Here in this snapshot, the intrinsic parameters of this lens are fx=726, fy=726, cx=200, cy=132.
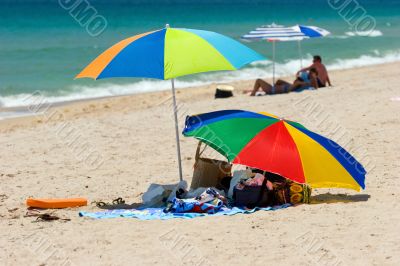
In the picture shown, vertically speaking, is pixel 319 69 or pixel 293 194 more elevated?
pixel 319 69

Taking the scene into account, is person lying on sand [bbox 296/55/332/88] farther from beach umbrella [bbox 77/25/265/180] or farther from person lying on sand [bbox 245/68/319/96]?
beach umbrella [bbox 77/25/265/180]

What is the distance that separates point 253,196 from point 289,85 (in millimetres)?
7605

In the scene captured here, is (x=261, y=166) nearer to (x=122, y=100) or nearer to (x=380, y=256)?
(x=380, y=256)

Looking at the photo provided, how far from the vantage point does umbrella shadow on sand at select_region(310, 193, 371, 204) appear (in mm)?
6786

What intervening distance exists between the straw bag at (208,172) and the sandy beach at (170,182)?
767 millimetres

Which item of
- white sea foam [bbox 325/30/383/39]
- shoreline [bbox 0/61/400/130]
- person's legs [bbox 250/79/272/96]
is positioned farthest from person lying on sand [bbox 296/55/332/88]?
white sea foam [bbox 325/30/383/39]

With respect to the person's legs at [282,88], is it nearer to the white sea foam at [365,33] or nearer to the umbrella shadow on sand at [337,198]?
the umbrella shadow on sand at [337,198]

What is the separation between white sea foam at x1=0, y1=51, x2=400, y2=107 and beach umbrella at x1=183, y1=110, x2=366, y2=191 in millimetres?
10039

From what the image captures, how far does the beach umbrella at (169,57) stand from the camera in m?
6.39

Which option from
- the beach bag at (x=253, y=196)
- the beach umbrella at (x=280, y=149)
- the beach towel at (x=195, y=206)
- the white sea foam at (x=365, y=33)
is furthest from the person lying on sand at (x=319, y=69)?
the white sea foam at (x=365, y=33)

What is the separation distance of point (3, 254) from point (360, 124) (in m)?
5.96

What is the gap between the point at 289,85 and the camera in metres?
14.0

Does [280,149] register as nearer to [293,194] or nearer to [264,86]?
[293,194]

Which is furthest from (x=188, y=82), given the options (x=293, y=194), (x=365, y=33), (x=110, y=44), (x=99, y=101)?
(x=365, y=33)
